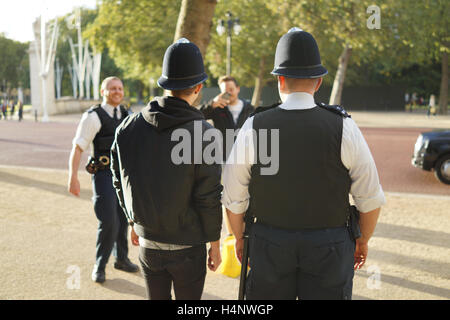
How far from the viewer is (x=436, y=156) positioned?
10289mm

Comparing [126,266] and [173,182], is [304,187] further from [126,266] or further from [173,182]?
[126,266]

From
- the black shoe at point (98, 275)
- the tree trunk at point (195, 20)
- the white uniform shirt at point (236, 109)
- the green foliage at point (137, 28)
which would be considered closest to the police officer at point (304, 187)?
the black shoe at point (98, 275)

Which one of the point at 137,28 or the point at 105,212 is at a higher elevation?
the point at 137,28

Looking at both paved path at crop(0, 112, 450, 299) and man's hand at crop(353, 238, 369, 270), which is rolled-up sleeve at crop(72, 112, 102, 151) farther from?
man's hand at crop(353, 238, 369, 270)

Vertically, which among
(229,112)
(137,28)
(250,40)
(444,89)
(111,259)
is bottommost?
(111,259)

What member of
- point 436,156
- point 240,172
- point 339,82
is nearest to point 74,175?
point 240,172

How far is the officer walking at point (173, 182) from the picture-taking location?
247 centimetres

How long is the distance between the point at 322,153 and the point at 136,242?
1.33m

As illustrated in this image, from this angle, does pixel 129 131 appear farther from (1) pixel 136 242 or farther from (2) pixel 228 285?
(2) pixel 228 285

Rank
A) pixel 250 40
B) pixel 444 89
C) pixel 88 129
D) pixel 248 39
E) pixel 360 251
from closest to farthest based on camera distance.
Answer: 1. pixel 360 251
2. pixel 88 129
3. pixel 250 40
4. pixel 248 39
5. pixel 444 89

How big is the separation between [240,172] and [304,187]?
1.18 ft

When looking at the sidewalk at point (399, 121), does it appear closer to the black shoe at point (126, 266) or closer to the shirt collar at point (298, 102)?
the black shoe at point (126, 266)

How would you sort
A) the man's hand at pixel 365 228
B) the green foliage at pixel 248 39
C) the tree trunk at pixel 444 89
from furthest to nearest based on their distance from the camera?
1. the tree trunk at pixel 444 89
2. the green foliage at pixel 248 39
3. the man's hand at pixel 365 228

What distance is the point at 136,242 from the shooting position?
296cm
